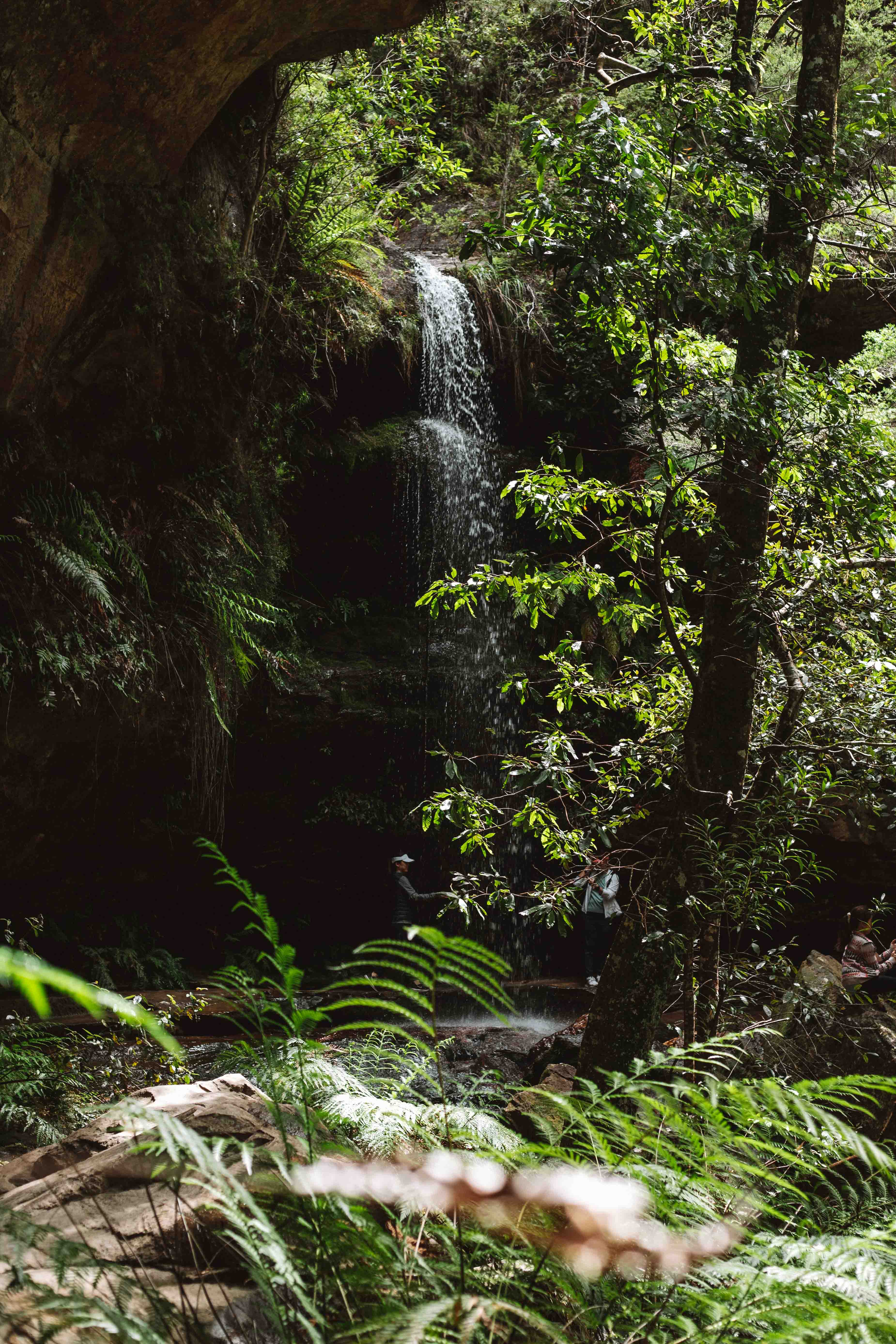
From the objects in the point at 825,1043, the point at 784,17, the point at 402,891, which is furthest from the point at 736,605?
the point at 402,891

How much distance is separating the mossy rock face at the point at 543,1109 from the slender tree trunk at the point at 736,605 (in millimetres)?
375

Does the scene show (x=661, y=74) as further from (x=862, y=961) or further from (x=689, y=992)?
A: (x=862, y=961)

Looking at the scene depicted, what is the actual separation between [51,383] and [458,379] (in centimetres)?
563

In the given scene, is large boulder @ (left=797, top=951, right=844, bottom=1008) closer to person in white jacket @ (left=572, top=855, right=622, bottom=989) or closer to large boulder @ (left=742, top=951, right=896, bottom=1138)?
large boulder @ (left=742, top=951, right=896, bottom=1138)

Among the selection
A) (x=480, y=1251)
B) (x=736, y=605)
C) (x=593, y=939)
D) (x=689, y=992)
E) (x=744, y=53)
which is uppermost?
(x=744, y=53)

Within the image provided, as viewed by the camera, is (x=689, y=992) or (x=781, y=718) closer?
(x=689, y=992)

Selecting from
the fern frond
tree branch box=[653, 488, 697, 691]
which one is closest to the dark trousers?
tree branch box=[653, 488, 697, 691]

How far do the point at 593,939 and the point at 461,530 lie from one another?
491cm

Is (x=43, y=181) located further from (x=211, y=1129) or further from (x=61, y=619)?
(x=211, y=1129)

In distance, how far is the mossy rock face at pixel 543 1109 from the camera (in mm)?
1587

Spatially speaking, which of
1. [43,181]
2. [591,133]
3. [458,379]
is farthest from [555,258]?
[458,379]

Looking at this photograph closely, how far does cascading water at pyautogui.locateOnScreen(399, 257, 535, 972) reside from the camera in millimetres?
10539

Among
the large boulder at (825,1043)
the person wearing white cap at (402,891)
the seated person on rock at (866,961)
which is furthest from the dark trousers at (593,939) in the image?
the large boulder at (825,1043)

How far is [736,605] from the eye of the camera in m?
4.01
